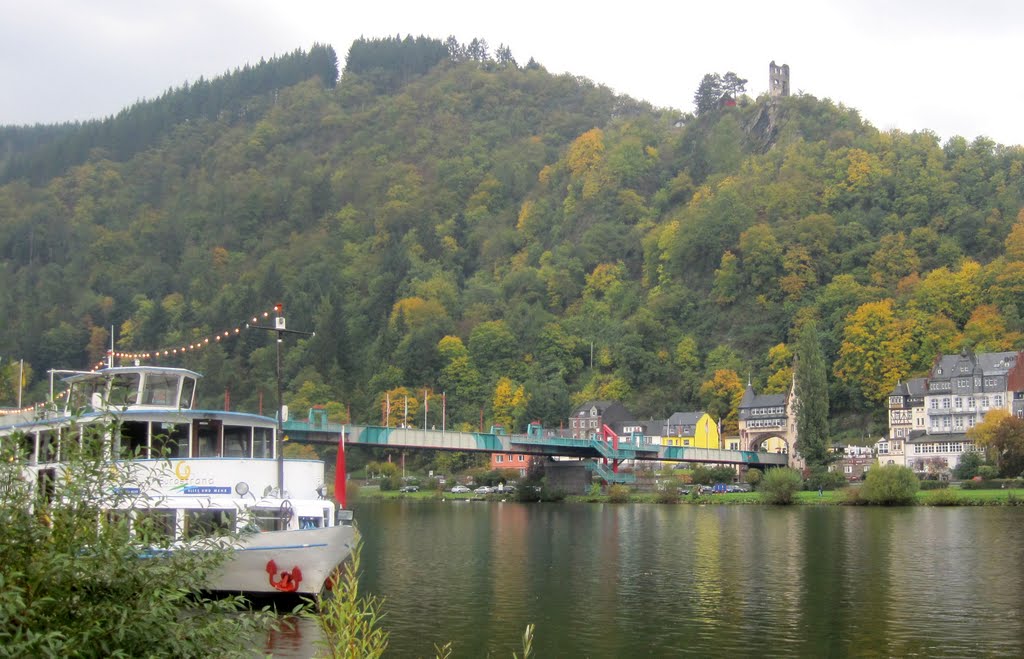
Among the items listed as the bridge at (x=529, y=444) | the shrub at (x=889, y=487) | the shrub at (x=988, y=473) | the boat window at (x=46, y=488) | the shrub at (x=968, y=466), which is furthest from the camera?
the shrub at (x=968, y=466)

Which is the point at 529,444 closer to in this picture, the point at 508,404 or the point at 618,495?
the point at 618,495

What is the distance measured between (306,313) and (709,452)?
89079 mm

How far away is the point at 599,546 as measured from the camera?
2232 inches

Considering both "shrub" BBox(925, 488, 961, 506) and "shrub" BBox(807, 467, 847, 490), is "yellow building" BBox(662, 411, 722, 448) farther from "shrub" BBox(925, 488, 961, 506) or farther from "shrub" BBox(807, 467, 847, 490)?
"shrub" BBox(925, 488, 961, 506)

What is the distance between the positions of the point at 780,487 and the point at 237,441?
66.9 metres

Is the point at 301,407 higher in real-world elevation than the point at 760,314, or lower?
lower

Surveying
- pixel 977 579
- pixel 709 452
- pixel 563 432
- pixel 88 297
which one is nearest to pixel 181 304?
pixel 88 297

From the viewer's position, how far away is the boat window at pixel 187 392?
35781mm

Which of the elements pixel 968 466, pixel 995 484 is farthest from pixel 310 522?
pixel 968 466

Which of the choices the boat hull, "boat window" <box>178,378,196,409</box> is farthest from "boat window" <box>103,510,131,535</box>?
"boat window" <box>178,378,196,409</box>

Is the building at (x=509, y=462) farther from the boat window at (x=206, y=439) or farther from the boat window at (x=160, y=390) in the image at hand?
the boat window at (x=160, y=390)

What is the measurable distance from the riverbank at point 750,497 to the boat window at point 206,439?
212 feet

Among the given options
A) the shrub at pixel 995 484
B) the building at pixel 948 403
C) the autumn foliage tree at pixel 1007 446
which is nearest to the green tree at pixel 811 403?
the building at pixel 948 403

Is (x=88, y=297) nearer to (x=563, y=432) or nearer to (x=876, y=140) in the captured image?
(x=563, y=432)
